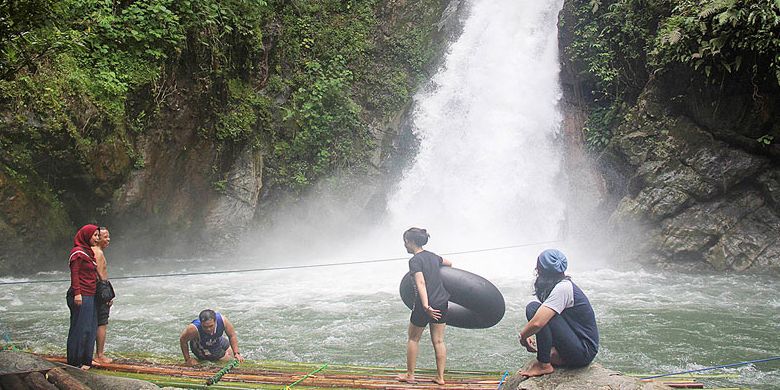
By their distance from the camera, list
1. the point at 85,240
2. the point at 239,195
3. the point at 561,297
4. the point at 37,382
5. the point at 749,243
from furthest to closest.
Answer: the point at 239,195 → the point at 749,243 → the point at 85,240 → the point at 561,297 → the point at 37,382

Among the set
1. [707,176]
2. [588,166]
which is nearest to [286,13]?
[588,166]

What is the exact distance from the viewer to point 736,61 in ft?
34.1

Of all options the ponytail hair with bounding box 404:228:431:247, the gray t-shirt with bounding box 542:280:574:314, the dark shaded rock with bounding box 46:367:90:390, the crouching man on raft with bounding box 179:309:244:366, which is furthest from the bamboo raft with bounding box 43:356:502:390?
the ponytail hair with bounding box 404:228:431:247

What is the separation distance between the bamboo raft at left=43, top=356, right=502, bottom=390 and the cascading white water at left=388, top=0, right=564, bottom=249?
958cm

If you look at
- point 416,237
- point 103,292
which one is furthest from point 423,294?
point 103,292

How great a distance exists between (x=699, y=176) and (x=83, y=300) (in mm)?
11513

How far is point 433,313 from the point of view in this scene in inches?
199

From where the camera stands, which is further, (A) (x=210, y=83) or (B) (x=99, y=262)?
(A) (x=210, y=83)

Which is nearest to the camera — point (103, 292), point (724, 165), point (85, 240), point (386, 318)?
point (85, 240)

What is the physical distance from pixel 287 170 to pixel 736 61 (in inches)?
402

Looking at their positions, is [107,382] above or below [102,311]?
below

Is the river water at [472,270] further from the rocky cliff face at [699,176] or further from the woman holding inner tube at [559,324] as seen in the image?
the woman holding inner tube at [559,324]

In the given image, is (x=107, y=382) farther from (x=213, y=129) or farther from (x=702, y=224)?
(x=702, y=224)

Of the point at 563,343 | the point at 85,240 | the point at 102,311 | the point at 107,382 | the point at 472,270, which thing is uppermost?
the point at 472,270
